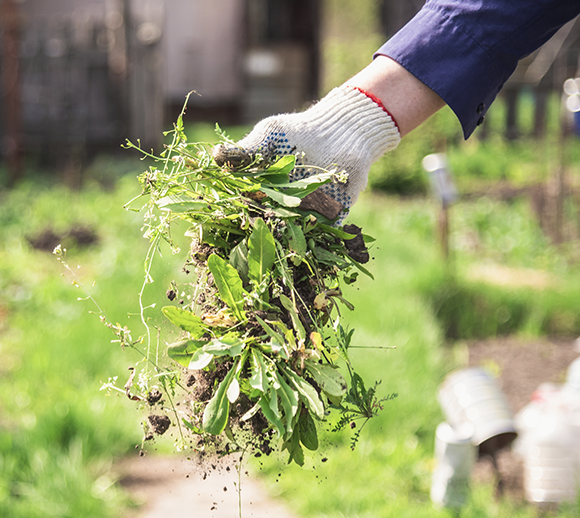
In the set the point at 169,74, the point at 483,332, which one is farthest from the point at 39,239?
the point at 169,74

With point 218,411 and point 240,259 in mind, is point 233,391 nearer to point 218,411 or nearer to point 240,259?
point 218,411

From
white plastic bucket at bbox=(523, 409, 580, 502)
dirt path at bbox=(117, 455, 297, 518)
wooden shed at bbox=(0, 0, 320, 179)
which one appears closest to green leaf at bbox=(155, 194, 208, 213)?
dirt path at bbox=(117, 455, 297, 518)

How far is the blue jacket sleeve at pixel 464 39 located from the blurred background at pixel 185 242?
1.29 feet

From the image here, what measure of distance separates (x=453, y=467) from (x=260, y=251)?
1.74m

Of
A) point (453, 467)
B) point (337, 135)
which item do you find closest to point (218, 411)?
point (337, 135)

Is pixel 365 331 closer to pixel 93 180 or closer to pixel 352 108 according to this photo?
pixel 352 108

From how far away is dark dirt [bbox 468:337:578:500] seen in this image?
142 inches

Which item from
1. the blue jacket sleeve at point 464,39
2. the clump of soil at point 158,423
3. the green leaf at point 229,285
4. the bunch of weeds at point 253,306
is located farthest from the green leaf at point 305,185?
the clump of soil at point 158,423

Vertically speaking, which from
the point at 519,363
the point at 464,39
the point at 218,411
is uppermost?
the point at 464,39

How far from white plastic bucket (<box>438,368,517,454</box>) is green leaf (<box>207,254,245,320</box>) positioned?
1848 mm

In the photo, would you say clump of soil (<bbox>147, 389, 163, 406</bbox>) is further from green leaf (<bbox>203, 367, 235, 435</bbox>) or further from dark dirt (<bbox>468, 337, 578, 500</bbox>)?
dark dirt (<bbox>468, 337, 578, 500</bbox>)

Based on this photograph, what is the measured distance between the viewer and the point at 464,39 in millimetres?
1504

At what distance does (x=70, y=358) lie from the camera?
342 centimetres

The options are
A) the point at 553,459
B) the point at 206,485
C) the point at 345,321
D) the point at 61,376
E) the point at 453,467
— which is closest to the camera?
the point at 453,467
